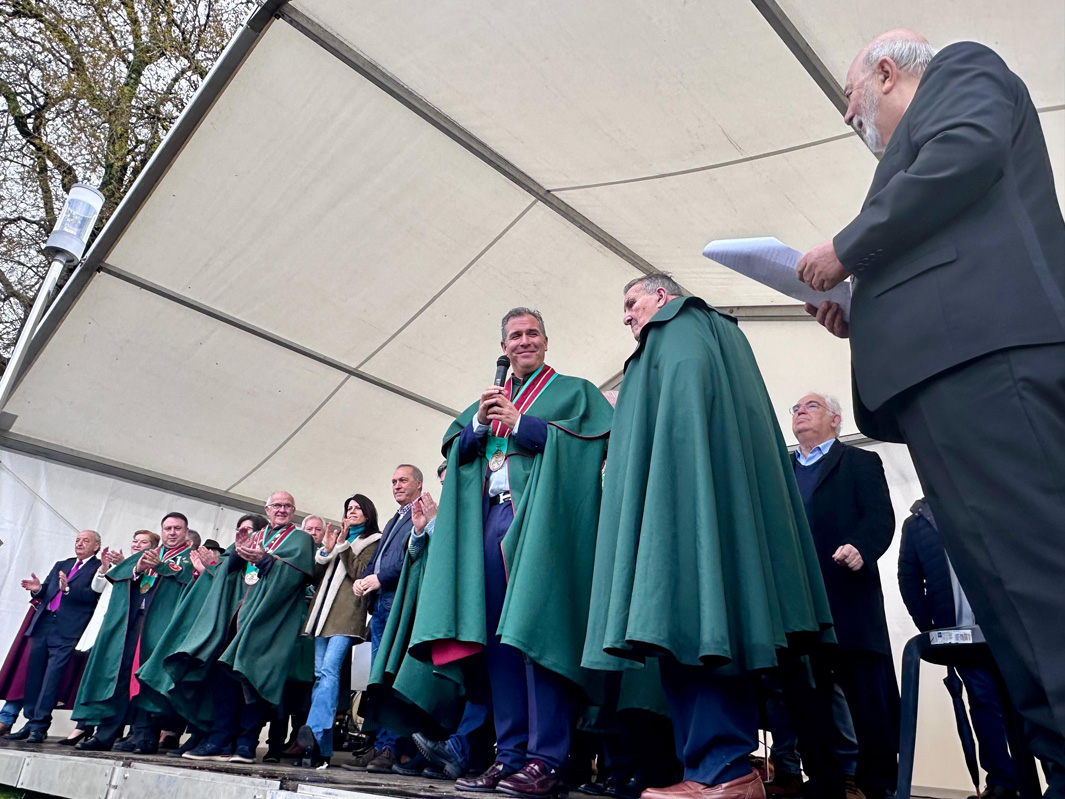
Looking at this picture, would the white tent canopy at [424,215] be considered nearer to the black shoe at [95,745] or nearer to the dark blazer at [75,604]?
the dark blazer at [75,604]

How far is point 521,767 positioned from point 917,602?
208 cm

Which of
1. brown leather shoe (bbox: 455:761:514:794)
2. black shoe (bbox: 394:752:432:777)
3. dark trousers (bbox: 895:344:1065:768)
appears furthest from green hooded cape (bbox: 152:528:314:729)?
dark trousers (bbox: 895:344:1065:768)

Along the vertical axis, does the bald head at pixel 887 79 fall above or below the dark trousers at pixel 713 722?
above

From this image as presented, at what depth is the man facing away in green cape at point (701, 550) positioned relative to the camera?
1750 millimetres

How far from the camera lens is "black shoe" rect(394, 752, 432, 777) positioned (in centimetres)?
323

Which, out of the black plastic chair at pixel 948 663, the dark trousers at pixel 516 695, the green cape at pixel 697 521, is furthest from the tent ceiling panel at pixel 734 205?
the black plastic chair at pixel 948 663

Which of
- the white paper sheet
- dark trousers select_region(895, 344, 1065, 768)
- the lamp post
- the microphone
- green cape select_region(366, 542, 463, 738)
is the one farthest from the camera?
the lamp post

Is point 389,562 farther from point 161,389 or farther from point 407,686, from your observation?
point 161,389

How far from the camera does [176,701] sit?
14.9 ft

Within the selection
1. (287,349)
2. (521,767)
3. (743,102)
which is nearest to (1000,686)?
(521,767)

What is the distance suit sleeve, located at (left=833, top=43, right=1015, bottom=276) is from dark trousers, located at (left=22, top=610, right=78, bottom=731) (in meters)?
6.16

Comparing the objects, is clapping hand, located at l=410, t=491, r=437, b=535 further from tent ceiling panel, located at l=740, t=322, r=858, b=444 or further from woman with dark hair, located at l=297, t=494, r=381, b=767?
tent ceiling panel, located at l=740, t=322, r=858, b=444

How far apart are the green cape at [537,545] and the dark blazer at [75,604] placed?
4.39m

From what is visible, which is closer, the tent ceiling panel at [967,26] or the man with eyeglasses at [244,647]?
the tent ceiling panel at [967,26]
